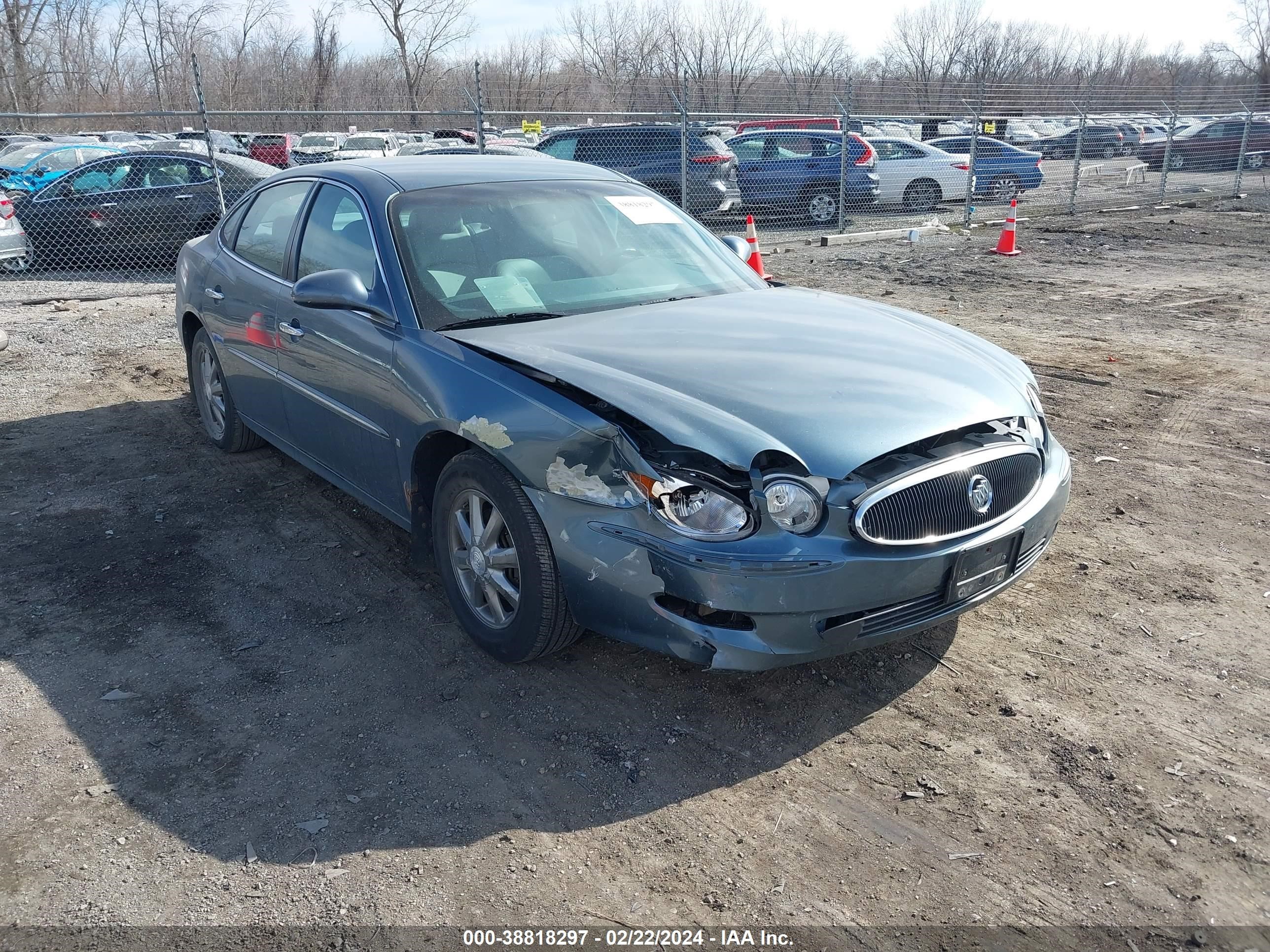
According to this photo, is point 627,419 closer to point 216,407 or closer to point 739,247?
point 739,247

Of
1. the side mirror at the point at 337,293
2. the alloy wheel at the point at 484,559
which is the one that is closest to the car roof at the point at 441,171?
the side mirror at the point at 337,293

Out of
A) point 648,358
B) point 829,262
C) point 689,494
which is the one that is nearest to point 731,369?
point 648,358

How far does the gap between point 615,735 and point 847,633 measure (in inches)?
32.6

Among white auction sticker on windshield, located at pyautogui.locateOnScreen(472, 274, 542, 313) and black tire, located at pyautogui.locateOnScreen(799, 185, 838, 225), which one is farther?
black tire, located at pyautogui.locateOnScreen(799, 185, 838, 225)

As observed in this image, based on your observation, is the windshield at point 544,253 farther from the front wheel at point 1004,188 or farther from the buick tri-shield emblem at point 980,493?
the front wheel at point 1004,188

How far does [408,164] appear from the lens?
15.5 ft

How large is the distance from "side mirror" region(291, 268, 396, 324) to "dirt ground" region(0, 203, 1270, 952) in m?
1.21

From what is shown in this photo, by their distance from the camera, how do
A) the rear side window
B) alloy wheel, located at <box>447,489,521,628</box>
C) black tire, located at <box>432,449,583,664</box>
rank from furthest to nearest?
the rear side window, alloy wheel, located at <box>447,489,521,628</box>, black tire, located at <box>432,449,583,664</box>

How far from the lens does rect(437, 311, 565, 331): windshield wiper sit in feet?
12.5

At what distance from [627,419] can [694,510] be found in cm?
39

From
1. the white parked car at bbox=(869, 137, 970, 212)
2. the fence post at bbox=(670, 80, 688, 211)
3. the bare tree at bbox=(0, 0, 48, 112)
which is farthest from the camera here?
the bare tree at bbox=(0, 0, 48, 112)

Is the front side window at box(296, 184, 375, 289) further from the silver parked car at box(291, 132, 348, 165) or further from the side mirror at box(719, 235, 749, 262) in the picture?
the silver parked car at box(291, 132, 348, 165)

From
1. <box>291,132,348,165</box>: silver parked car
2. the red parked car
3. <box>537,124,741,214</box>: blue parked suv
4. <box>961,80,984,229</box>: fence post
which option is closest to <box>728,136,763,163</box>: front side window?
<box>537,124,741,214</box>: blue parked suv

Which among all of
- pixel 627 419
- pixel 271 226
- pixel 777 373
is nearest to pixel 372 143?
pixel 271 226
